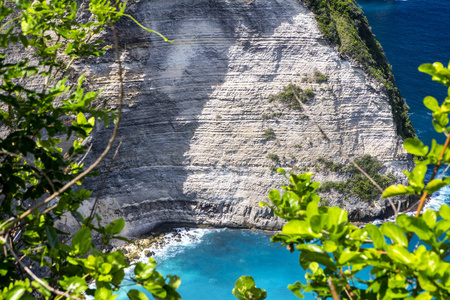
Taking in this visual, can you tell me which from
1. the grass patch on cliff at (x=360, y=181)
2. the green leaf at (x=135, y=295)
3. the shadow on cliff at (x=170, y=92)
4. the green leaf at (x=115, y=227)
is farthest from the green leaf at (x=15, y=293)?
the grass patch on cliff at (x=360, y=181)

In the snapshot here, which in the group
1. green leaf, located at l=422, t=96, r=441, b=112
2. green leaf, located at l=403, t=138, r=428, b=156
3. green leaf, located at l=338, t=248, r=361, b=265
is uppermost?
green leaf, located at l=422, t=96, r=441, b=112

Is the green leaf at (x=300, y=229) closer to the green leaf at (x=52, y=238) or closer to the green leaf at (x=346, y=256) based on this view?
the green leaf at (x=346, y=256)

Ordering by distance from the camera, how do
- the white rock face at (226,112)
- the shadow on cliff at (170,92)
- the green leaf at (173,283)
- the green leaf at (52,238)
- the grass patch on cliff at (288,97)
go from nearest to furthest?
1. the green leaf at (173,283)
2. the green leaf at (52,238)
3. the shadow on cliff at (170,92)
4. the white rock face at (226,112)
5. the grass patch on cliff at (288,97)

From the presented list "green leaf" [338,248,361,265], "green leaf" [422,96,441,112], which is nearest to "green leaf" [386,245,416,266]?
"green leaf" [338,248,361,265]

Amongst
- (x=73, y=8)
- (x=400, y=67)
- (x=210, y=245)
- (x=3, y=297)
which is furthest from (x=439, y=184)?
(x=400, y=67)

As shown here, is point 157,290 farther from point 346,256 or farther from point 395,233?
point 395,233

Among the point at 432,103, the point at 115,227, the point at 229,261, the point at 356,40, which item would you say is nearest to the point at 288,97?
the point at 356,40

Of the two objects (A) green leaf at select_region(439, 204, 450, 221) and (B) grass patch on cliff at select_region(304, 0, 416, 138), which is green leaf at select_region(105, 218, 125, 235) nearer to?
(A) green leaf at select_region(439, 204, 450, 221)
